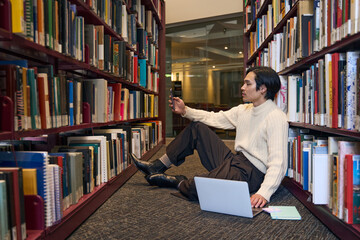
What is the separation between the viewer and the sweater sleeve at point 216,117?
231 centimetres

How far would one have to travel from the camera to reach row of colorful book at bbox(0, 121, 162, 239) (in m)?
0.94

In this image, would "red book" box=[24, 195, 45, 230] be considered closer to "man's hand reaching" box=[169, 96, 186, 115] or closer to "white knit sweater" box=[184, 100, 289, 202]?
"white knit sweater" box=[184, 100, 289, 202]

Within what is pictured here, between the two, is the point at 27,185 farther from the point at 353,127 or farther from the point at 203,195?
the point at 353,127

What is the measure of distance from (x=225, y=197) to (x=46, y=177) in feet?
3.02

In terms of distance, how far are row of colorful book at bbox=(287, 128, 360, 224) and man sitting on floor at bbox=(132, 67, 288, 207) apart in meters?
0.18

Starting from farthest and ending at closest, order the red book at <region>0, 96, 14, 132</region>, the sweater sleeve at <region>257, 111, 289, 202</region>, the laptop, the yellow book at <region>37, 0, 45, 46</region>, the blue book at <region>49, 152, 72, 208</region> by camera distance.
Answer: the sweater sleeve at <region>257, 111, 289, 202</region>
the laptop
the blue book at <region>49, 152, 72, 208</region>
the yellow book at <region>37, 0, 45, 46</region>
the red book at <region>0, 96, 14, 132</region>

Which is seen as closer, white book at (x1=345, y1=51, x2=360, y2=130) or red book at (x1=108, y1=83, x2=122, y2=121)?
white book at (x1=345, y1=51, x2=360, y2=130)

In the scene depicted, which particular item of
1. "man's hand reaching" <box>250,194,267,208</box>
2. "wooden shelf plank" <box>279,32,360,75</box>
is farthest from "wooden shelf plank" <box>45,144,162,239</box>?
"wooden shelf plank" <box>279,32,360,75</box>

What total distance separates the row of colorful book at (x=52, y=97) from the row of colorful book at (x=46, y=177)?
5.3 inches

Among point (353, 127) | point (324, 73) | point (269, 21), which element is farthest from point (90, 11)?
point (269, 21)

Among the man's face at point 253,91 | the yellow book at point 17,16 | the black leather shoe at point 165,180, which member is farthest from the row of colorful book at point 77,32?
the man's face at point 253,91

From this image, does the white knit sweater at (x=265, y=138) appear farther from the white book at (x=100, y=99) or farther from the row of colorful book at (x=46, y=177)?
the row of colorful book at (x=46, y=177)

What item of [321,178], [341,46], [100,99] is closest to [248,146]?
[321,178]

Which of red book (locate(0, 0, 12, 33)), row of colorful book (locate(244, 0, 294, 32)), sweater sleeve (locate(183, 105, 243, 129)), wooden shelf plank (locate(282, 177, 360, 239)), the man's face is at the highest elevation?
row of colorful book (locate(244, 0, 294, 32))
